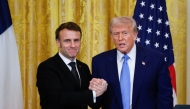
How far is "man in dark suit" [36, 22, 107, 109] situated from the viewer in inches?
91.5

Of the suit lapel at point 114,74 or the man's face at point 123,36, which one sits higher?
the man's face at point 123,36

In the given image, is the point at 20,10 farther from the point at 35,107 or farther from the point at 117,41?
the point at 117,41

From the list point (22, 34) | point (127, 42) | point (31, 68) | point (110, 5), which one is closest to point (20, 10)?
point (22, 34)

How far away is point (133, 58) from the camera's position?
241 cm

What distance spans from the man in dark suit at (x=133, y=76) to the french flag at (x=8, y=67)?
1421mm

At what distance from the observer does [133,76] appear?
233 cm

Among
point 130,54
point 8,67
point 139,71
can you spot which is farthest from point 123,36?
point 8,67

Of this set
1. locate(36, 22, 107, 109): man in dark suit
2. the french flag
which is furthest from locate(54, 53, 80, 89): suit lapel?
the french flag

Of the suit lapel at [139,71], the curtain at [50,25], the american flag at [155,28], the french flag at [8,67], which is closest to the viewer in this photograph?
the suit lapel at [139,71]

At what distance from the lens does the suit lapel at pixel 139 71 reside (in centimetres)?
229

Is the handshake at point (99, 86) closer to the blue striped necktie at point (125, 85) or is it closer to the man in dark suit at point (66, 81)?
the man in dark suit at point (66, 81)

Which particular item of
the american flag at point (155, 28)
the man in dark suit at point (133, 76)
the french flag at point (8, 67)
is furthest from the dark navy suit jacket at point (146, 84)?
the french flag at point (8, 67)

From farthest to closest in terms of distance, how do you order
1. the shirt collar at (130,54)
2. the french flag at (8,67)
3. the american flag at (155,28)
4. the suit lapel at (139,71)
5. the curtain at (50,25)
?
1. the curtain at (50,25)
2. the american flag at (155,28)
3. the french flag at (8,67)
4. the shirt collar at (130,54)
5. the suit lapel at (139,71)

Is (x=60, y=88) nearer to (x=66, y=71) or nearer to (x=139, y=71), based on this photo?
(x=66, y=71)
